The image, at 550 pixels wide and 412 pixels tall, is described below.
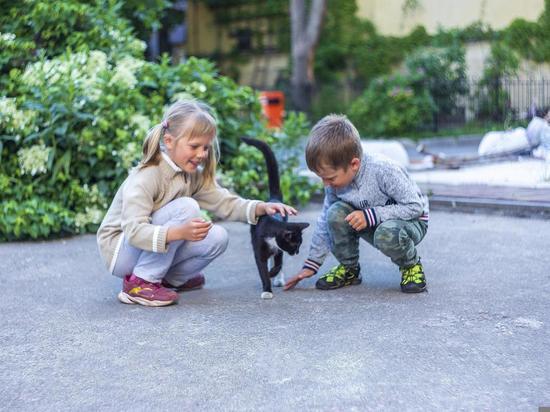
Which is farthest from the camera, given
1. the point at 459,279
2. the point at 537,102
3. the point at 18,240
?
the point at 537,102

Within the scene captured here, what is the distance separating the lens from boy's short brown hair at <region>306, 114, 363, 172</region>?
375 cm

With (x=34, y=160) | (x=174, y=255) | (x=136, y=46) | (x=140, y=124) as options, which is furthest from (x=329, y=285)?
(x=136, y=46)

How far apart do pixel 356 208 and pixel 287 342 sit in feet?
3.54

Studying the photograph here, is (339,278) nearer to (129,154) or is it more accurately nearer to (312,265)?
(312,265)

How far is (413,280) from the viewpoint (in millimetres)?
3936

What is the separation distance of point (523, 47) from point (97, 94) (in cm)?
1377

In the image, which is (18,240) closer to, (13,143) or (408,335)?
(13,143)

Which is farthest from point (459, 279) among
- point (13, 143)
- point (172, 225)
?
point (13, 143)

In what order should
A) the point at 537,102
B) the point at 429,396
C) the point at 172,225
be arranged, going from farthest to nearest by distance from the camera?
the point at 537,102 → the point at 172,225 → the point at 429,396

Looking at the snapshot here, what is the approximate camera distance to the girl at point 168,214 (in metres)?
3.68

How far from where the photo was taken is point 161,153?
3891 mm

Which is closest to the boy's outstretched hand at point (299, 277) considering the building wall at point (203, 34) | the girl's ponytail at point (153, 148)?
the girl's ponytail at point (153, 148)

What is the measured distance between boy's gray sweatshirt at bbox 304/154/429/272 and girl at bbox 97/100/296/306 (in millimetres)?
347

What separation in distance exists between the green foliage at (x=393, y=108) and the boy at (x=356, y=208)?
11.4m
